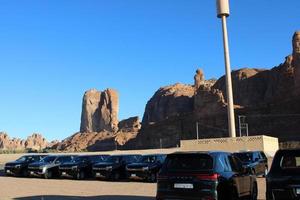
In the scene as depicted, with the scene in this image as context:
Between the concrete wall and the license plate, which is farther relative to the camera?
the concrete wall

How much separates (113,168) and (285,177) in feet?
64.4

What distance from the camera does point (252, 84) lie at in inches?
7854

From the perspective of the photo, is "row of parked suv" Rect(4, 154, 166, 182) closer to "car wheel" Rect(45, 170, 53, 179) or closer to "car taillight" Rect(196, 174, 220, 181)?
"car wheel" Rect(45, 170, 53, 179)

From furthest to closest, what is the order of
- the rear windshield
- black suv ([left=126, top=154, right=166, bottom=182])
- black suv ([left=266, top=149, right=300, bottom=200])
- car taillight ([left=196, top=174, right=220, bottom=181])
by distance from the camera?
black suv ([left=126, top=154, right=166, bottom=182]), the rear windshield, car taillight ([left=196, top=174, right=220, bottom=181]), black suv ([left=266, top=149, right=300, bottom=200])

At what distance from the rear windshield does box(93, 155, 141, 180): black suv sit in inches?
683

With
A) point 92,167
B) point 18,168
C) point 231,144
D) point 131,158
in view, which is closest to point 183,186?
point 131,158

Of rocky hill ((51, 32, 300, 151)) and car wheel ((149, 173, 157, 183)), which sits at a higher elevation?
rocky hill ((51, 32, 300, 151))

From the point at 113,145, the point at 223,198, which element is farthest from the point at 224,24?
the point at 113,145

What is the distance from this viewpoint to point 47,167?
33.1 m

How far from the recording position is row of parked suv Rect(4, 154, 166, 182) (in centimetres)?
2884

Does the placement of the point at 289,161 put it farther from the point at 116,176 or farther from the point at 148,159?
the point at 116,176

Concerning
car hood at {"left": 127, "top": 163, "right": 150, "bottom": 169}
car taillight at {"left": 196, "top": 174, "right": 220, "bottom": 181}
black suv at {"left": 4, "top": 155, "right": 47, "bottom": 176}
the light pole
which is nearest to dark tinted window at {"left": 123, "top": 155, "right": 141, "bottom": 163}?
car hood at {"left": 127, "top": 163, "right": 150, "bottom": 169}

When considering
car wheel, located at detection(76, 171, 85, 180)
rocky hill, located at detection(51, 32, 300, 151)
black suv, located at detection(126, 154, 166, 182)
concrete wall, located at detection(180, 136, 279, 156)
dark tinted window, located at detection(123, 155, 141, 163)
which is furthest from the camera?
rocky hill, located at detection(51, 32, 300, 151)

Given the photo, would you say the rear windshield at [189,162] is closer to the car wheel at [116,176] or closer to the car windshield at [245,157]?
the car windshield at [245,157]
